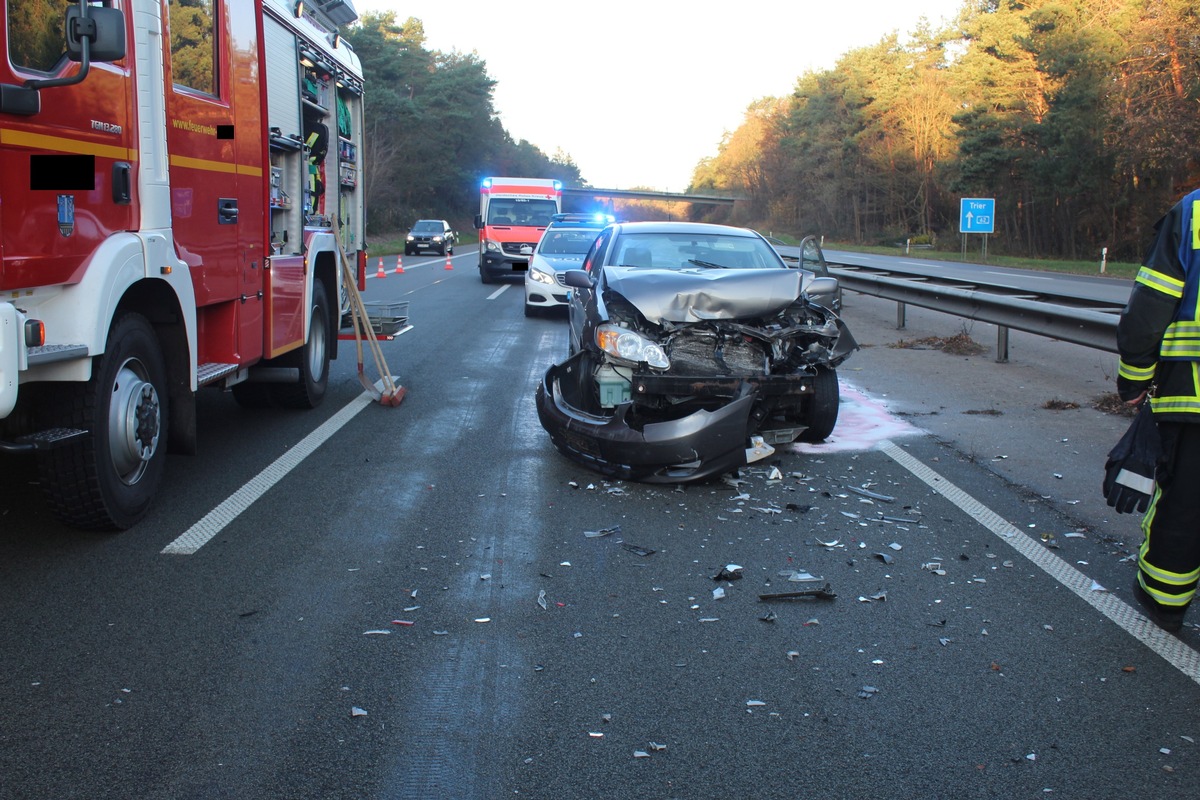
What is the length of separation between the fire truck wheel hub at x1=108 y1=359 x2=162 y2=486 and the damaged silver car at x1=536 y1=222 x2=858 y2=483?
2.48 metres

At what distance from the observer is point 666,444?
20.8ft

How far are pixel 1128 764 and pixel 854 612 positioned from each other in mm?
1375

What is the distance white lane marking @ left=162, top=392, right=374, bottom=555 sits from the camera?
5278 millimetres

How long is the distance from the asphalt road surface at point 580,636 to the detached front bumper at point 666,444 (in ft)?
0.58

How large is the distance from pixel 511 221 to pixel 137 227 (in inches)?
853

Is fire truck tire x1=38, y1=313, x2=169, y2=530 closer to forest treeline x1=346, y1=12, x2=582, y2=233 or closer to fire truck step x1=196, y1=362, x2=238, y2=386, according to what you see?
fire truck step x1=196, y1=362, x2=238, y2=386

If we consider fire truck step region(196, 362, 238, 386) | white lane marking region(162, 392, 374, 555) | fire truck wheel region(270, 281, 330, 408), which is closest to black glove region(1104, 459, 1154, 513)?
white lane marking region(162, 392, 374, 555)

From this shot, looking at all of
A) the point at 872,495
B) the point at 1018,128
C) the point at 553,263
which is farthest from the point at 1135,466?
the point at 1018,128

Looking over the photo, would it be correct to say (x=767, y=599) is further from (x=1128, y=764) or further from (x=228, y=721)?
(x=228, y=721)

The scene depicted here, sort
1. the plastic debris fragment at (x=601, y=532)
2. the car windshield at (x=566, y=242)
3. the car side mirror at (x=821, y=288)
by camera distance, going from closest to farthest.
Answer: the plastic debris fragment at (x=601, y=532) → the car side mirror at (x=821, y=288) → the car windshield at (x=566, y=242)

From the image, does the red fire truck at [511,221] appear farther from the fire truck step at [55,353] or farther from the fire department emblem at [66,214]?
the fire truck step at [55,353]

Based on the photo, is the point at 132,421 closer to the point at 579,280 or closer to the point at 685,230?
the point at 579,280

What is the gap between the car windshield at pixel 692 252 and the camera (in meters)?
9.11

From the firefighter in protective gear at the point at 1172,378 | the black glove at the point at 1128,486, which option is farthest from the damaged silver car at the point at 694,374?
the firefighter in protective gear at the point at 1172,378
